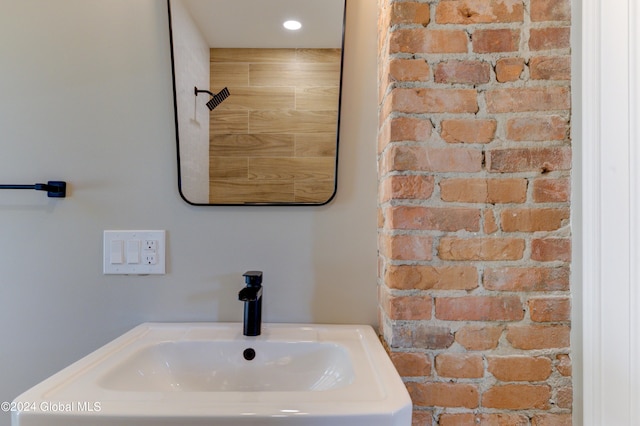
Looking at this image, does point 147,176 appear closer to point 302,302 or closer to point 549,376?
point 302,302

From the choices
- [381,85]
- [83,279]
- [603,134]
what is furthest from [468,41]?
[83,279]

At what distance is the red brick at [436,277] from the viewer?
2.73ft

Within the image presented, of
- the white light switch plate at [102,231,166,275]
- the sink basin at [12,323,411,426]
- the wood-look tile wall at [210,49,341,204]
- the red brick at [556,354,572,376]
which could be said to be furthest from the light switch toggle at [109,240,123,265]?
the red brick at [556,354,572,376]

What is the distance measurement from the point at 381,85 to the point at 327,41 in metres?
0.22

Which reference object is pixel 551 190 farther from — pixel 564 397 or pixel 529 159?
pixel 564 397

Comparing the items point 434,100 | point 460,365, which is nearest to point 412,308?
point 460,365

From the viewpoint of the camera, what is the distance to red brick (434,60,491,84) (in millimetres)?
840

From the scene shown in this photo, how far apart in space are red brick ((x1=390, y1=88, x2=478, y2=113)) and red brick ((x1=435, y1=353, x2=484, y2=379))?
23.9 inches

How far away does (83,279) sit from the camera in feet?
3.45

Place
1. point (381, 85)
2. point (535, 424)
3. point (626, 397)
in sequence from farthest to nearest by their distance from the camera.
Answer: point (381, 85)
point (535, 424)
point (626, 397)

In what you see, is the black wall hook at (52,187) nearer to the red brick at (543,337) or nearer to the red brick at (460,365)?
the red brick at (460,365)

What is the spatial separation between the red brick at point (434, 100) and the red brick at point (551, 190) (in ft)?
0.80

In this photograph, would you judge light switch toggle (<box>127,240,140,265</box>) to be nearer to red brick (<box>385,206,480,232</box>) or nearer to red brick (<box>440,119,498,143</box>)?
red brick (<box>385,206,480,232</box>)

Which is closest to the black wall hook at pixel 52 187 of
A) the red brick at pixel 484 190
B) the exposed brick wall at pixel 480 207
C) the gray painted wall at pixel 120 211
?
the gray painted wall at pixel 120 211
